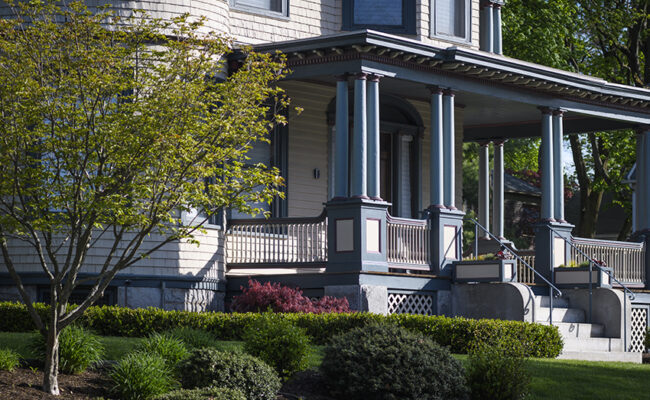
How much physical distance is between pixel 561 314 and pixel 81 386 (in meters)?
10.5

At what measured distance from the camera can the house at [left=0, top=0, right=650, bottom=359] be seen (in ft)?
61.0

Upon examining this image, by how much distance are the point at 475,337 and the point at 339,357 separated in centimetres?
416

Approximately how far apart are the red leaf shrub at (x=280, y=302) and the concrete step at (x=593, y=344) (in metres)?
3.92

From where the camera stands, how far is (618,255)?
22969 mm

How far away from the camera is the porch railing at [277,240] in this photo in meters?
19.2

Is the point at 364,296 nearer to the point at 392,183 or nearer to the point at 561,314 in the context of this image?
the point at 561,314

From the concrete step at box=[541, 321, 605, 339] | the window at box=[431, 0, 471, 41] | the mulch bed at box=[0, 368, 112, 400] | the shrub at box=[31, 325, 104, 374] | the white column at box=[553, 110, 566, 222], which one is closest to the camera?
the mulch bed at box=[0, 368, 112, 400]

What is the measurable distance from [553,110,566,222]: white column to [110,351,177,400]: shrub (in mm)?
12766

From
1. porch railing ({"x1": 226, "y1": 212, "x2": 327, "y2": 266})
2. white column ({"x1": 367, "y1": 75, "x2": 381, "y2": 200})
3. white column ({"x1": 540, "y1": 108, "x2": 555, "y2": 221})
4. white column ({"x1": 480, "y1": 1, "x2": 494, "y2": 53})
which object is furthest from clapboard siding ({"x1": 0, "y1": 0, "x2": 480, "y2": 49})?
porch railing ({"x1": 226, "y1": 212, "x2": 327, "y2": 266})

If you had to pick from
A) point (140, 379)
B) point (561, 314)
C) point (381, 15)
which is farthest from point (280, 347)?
point (381, 15)

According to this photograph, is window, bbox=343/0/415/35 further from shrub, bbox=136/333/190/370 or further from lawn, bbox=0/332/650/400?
shrub, bbox=136/333/190/370

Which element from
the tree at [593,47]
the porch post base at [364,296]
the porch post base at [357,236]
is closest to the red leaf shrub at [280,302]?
the porch post base at [364,296]

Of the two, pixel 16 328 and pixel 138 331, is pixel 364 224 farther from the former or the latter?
pixel 16 328

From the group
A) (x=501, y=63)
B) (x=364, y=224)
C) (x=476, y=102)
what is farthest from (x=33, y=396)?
(x=476, y=102)
